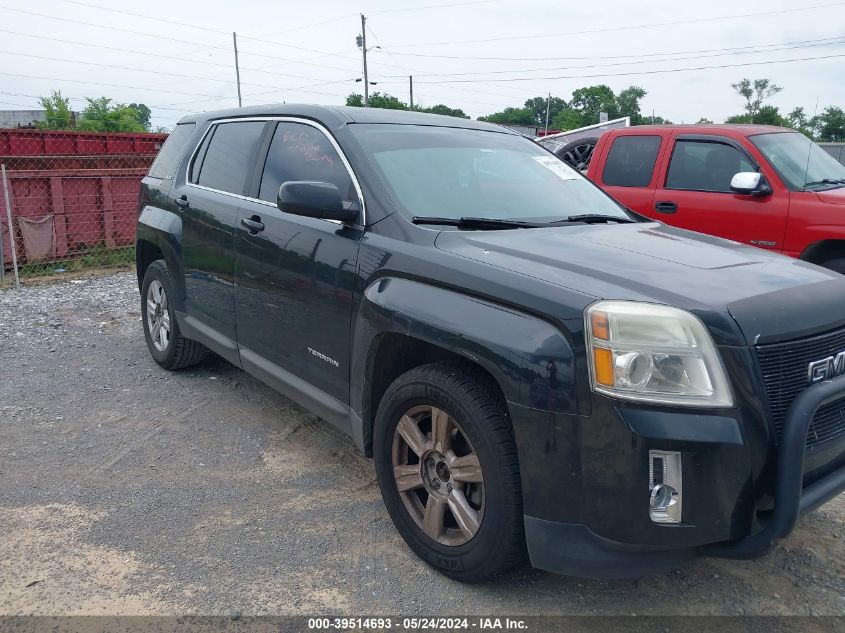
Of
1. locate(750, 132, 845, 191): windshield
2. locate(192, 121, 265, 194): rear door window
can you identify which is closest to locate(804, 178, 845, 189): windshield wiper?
locate(750, 132, 845, 191): windshield

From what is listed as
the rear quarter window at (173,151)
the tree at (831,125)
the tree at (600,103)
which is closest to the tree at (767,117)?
the tree at (831,125)

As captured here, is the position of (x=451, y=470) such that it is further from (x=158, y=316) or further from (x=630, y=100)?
(x=630, y=100)

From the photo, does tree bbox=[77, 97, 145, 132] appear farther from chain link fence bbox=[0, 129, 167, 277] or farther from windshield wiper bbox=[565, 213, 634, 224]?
windshield wiper bbox=[565, 213, 634, 224]

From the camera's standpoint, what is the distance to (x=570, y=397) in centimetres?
232

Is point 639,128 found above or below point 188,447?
above

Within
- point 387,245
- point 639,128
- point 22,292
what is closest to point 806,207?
point 639,128

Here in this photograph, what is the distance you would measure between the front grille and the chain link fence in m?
9.00

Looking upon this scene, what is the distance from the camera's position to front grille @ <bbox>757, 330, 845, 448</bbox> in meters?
2.35

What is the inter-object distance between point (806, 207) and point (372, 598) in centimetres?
504

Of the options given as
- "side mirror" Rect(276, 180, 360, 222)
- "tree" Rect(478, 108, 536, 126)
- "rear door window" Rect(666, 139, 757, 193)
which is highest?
"tree" Rect(478, 108, 536, 126)

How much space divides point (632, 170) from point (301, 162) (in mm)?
4436

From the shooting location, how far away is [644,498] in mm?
2285

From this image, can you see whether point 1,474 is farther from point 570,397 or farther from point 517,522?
point 570,397

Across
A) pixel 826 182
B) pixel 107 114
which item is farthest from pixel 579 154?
pixel 107 114
